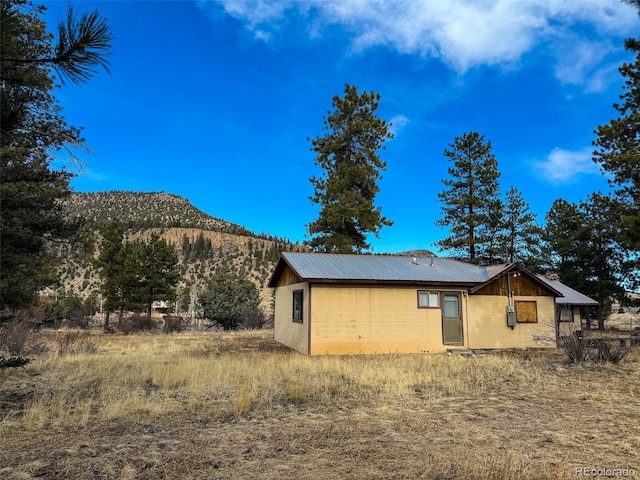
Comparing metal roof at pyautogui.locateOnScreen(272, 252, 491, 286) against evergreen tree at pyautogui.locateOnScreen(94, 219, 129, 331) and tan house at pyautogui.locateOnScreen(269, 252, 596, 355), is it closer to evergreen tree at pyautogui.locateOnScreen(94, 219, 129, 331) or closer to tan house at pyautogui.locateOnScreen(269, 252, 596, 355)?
tan house at pyautogui.locateOnScreen(269, 252, 596, 355)

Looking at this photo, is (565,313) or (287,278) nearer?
(287,278)

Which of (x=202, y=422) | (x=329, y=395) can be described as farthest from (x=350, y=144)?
(x=202, y=422)

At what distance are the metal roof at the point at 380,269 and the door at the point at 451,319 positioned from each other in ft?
2.41

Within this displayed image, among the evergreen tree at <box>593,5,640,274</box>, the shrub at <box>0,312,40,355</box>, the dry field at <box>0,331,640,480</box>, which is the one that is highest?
the evergreen tree at <box>593,5,640,274</box>

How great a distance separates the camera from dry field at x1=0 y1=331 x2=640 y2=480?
4586 millimetres

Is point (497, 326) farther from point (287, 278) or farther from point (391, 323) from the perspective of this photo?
point (287, 278)

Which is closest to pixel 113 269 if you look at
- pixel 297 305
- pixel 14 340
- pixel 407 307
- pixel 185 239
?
pixel 14 340

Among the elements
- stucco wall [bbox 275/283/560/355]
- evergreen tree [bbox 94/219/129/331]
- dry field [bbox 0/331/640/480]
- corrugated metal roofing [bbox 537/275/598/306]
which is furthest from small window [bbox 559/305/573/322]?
evergreen tree [bbox 94/219/129/331]

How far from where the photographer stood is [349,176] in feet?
84.7

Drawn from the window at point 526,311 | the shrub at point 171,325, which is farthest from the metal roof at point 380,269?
the shrub at point 171,325

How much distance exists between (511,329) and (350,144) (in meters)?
14.5

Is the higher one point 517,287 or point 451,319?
point 517,287

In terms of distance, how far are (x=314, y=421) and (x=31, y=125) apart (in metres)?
5.53

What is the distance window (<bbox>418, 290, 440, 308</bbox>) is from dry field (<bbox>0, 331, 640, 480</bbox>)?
190 inches
